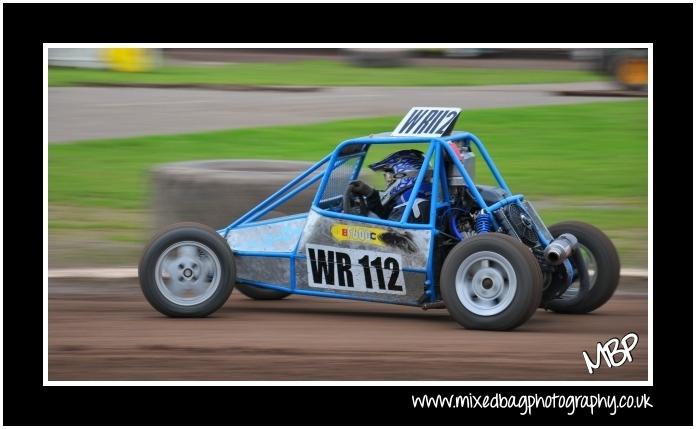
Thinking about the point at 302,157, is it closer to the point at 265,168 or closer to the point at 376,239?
the point at 265,168

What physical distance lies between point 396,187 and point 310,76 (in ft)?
47.2

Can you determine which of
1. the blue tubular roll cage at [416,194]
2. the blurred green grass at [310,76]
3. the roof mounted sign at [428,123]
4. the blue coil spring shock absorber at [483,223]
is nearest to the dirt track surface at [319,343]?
the blue tubular roll cage at [416,194]

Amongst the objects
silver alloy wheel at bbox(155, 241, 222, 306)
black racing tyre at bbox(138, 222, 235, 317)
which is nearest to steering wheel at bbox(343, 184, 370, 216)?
black racing tyre at bbox(138, 222, 235, 317)

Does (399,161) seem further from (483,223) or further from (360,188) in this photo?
(483,223)

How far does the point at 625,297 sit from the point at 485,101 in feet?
32.8

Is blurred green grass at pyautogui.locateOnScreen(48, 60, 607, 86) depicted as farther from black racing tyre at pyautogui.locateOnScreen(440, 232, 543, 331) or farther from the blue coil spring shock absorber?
black racing tyre at pyautogui.locateOnScreen(440, 232, 543, 331)

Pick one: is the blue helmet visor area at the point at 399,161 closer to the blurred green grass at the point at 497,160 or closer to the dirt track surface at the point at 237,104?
the blurred green grass at the point at 497,160

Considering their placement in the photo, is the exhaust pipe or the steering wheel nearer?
the exhaust pipe

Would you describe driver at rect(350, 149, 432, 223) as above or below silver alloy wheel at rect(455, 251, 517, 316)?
above

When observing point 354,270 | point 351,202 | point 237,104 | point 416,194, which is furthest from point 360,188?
point 237,104

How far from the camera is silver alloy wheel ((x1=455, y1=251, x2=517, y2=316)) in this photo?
8070mm

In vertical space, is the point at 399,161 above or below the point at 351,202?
above

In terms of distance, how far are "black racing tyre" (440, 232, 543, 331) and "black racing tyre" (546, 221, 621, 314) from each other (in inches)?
42.3

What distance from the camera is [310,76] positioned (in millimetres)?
22969
